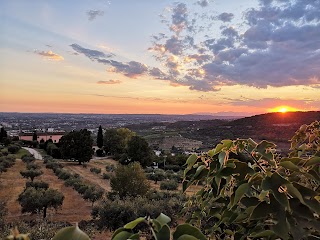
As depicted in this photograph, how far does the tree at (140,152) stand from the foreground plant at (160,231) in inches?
1945

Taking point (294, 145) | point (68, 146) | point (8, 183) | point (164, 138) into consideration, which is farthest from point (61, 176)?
point (164, 138)

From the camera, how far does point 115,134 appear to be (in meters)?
66.1

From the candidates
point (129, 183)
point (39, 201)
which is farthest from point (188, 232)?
point (129, 183)

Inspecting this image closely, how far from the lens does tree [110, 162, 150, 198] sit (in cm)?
2602

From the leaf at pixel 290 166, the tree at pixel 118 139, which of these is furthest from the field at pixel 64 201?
the tree at pixel 118 139

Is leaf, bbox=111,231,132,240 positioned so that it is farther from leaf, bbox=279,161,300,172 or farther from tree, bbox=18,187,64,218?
tree, bbox=18,187,64,218

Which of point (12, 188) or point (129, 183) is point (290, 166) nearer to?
point (129, 183)

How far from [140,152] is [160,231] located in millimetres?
49769

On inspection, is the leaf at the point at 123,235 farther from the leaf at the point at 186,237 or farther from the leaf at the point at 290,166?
the leaf at the point at 290,166

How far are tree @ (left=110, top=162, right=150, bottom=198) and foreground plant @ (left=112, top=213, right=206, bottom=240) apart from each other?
25480mm

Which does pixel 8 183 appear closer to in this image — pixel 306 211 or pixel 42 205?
pixel 42 205

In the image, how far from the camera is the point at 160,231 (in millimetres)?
856

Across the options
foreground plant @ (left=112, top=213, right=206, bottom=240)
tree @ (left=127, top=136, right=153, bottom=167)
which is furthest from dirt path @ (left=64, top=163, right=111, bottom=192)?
foreground plant @ (left=112, top=213, right=206, bottom=240)

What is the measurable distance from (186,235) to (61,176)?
37.5 m
